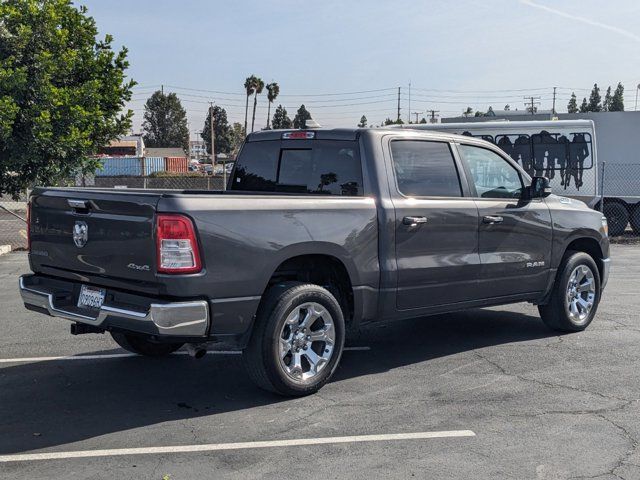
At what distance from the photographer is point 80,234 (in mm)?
5227

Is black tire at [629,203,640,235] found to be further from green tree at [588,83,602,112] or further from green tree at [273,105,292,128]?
green tree at [588,83,602,112]

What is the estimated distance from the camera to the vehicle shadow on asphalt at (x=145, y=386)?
4832 mm

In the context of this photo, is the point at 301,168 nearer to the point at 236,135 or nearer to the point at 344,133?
the point at 344,133

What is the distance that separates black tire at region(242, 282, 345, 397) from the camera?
5133 millimetres

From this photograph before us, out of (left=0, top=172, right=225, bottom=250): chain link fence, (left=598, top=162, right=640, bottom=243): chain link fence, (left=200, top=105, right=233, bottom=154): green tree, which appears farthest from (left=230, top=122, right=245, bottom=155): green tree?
(left=598, top=162, right=640, bottom=243): chain link fence

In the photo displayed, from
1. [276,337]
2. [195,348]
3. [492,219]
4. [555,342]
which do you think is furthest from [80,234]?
[555,342]

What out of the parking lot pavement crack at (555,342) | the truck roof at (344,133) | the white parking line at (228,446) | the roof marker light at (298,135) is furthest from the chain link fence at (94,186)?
the white parking line at (228,446)

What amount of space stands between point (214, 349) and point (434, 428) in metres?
2.89

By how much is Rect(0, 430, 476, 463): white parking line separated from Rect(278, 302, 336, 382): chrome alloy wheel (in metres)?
0.83

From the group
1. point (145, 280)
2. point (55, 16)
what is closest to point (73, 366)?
point (145, 280)

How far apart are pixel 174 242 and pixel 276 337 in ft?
3.48

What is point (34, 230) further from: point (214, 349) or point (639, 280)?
point (639, 280)

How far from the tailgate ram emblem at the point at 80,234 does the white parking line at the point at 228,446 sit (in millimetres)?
1562

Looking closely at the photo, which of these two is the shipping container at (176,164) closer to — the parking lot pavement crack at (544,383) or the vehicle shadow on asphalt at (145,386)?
the vehicle shadow on asphalt at (145,386)
